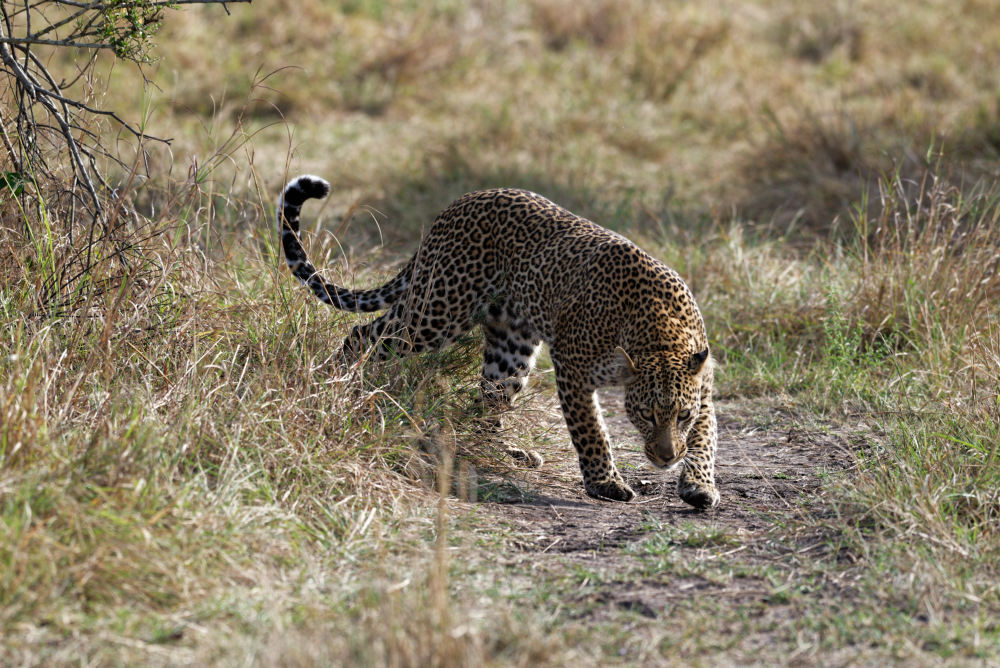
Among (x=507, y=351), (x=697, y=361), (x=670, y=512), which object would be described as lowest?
(x=670, y=512)

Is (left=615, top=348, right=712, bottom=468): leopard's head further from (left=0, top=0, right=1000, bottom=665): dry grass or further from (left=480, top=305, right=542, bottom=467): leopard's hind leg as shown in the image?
(left=480, top=305, right=542, bottom=467): leopard's hind leg

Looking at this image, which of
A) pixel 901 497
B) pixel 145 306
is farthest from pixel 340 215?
pixel 901 497

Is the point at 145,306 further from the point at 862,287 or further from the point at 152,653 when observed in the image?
the point at 862,287

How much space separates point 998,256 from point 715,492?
299cm

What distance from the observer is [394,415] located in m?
5.78

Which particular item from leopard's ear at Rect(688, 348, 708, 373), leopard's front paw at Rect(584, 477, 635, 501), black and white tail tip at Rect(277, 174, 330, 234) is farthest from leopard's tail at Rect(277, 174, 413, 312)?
leopard's ear at Rect(688, 348, 708, 373)

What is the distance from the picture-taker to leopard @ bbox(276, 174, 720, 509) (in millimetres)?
5777

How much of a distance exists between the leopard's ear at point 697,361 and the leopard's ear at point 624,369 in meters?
0.28

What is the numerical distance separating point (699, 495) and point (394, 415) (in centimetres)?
153

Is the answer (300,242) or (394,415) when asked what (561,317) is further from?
(300,242)

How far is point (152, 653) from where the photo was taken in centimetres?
393

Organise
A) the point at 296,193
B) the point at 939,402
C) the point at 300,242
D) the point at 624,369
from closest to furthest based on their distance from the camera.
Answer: the point at 624,369 < the point at 300,242 < the point at 296,193 < the point at 939,402

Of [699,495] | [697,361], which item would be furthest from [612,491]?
[697,361]

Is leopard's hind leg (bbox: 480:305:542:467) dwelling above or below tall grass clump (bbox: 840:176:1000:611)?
above
